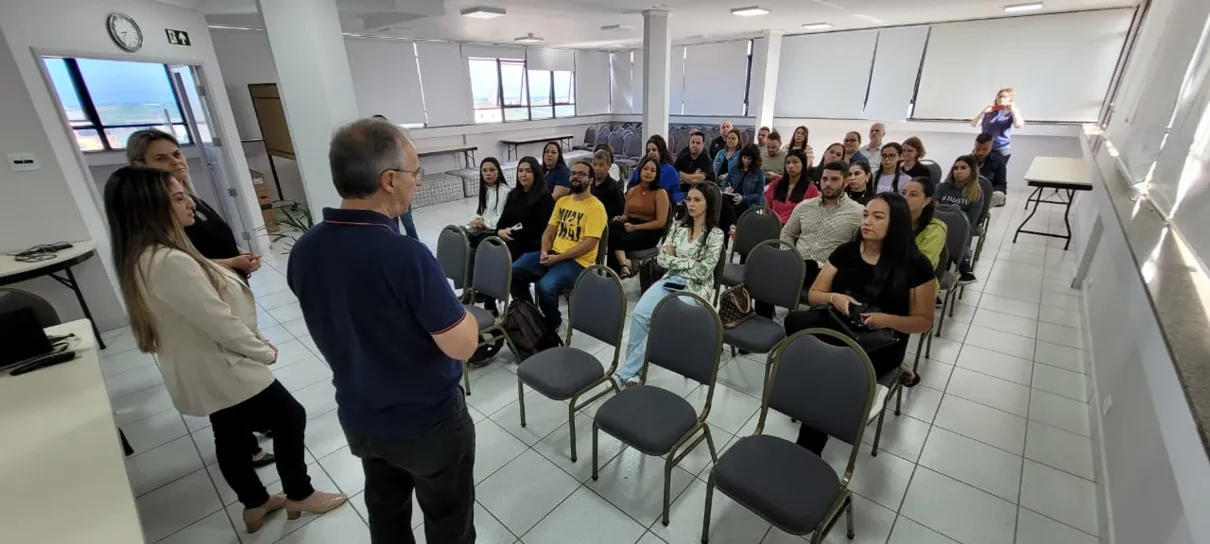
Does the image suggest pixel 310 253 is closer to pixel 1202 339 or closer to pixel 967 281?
pixel 1202 339

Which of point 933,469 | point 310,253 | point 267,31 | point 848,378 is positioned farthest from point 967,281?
point 267,31

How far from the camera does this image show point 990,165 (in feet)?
18.2

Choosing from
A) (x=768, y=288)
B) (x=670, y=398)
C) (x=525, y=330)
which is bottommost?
(x=525, y=330)

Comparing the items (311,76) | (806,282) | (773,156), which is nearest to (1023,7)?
(773,156)

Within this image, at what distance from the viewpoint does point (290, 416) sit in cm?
189

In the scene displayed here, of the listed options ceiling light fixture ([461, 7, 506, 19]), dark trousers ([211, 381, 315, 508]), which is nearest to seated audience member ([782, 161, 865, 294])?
dark trousers ([211, 381, 315, 508])

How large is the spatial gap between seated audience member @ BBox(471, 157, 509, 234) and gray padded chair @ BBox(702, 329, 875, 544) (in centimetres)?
290

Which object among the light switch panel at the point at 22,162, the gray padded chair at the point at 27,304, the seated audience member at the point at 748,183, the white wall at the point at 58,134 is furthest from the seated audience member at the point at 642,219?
the light switch panel at the point at 22,162

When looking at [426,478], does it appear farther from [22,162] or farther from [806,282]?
[22,162]

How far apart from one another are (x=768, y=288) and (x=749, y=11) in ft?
15.0

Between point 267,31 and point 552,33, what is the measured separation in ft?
18.7

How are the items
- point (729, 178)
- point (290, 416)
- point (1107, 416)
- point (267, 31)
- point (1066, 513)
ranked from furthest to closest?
point (729, 178), point (267, 31), point (1107, 416), point (1066, 513), point (290, 416)

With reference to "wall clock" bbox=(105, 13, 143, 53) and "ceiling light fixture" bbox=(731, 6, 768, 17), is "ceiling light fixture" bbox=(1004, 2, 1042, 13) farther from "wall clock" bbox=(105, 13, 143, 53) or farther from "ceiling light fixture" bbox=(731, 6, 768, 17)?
"wall clock" bbox=(105, 13, 143, 53)

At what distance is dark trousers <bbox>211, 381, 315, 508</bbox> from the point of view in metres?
1.82
